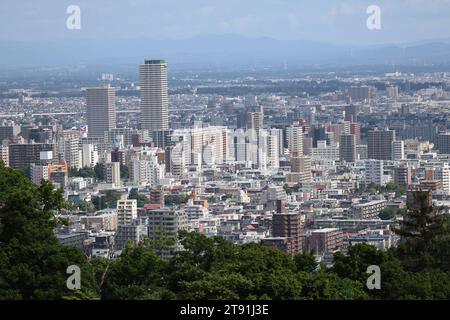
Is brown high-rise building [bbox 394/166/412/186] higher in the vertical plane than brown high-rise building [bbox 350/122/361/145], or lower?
lower

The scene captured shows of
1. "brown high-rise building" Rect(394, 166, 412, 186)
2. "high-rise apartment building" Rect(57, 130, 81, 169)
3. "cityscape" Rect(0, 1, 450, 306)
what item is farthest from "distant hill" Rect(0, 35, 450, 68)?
"high-rise apartment building" Rect(57, 130, 81, 169)

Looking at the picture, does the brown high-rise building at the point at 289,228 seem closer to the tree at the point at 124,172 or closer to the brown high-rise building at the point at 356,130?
the tree at the point at 124,172

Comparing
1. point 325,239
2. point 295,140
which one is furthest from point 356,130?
point 325,239

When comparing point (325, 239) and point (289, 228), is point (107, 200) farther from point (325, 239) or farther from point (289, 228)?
point (325, 239)

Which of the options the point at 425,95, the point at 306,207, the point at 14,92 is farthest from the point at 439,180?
the point at 14,92

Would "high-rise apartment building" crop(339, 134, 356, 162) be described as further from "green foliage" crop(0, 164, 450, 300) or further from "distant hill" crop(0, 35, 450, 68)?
"green foliage" crop(0, 164, 450, 300)
